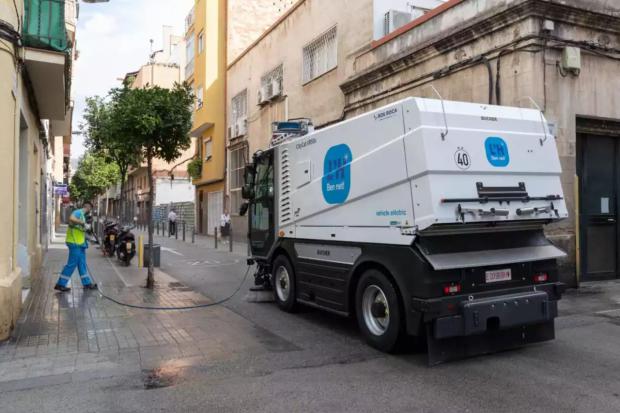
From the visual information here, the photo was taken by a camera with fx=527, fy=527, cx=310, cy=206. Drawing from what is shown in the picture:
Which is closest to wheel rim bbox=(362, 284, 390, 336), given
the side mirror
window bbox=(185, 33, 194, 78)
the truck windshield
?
the truck windshield

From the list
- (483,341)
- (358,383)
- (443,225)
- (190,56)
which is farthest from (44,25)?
(190,56)

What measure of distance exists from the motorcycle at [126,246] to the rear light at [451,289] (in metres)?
11.0

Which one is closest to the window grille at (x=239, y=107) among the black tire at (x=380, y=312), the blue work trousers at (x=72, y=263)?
the blue work trousers at (x=72, y=263)

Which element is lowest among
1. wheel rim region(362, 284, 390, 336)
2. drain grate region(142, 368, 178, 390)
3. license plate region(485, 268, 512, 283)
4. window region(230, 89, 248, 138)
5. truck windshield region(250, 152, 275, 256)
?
drain grate region(142, 368, 178, 390)

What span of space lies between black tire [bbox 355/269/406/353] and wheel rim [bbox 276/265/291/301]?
1971mm

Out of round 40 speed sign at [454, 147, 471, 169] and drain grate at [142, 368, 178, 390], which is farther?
round 40 speed sign at [454, 147, 471, 169]

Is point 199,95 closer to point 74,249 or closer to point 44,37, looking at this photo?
point 74,249

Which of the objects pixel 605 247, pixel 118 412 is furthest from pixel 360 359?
pixel 605 247

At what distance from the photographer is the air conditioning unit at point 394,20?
14.8 meters

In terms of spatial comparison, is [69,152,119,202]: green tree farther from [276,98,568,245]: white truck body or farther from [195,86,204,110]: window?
[276,98,568,245]: white truck body

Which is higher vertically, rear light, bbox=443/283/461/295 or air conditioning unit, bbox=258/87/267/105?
air conditioning unit, bbox=258/87/267/105

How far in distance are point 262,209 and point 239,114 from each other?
58.5 ft

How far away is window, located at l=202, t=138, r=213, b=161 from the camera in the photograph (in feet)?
97.3

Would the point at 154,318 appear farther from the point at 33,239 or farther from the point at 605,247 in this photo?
the point at 605,247
